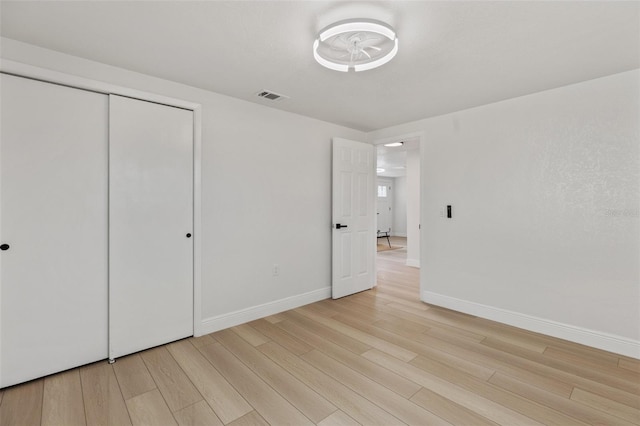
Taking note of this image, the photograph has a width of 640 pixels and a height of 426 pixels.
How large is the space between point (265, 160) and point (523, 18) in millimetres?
2449

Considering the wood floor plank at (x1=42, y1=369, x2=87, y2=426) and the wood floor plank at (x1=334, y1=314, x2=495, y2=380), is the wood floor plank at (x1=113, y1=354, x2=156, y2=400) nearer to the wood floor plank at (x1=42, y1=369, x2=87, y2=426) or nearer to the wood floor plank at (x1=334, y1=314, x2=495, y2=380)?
the wood floor plank at (x1=42, y1=369, x2=87, y2=426)

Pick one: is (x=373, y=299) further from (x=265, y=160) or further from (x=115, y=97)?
(x=115, y=97)

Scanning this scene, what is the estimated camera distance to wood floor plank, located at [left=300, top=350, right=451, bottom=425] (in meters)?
1.73

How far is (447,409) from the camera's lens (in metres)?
1.80

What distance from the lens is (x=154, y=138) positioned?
8.38 ft

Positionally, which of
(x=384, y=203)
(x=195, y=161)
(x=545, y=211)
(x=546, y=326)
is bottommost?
(x=546, y=326)

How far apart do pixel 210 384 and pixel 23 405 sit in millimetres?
1102

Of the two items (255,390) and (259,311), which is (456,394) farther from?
(259,311)

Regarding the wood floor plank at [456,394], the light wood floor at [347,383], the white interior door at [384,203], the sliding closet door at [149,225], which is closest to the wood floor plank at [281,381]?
the light wood floor at [347,383]

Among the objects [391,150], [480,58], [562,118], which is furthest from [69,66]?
[391,150]

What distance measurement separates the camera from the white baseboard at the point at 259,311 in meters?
2.89

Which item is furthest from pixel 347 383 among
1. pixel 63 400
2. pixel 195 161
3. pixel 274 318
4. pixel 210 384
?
pixel 195 161

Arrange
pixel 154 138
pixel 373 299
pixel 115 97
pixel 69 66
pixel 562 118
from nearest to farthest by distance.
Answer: pixel 69 66, pixel 115 97, pixel 154 138, pixel 562 118, pixel 373 299

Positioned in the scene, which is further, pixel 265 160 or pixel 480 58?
pixel 265 160
